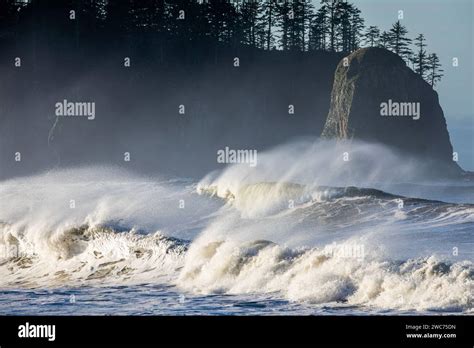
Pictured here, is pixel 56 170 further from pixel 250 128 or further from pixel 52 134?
pixel 250 128

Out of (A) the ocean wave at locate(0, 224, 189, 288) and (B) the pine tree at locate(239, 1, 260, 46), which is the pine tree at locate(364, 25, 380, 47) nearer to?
(B) the pine tree at locate(239, 1, 260, 46)

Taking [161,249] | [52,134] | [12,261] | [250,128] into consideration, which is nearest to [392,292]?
[161,249]

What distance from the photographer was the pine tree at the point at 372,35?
2921 inches

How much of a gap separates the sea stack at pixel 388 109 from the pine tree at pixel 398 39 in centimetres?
795

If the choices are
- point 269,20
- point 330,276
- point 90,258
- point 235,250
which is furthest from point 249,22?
point 330,276

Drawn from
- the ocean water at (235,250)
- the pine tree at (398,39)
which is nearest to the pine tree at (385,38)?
the pine tree at (398,39)

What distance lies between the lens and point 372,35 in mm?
74688

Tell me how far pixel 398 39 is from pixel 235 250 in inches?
2153

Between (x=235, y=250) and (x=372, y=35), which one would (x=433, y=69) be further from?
(x=235, y=250)

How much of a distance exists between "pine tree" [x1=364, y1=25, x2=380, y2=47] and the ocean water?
40.6m

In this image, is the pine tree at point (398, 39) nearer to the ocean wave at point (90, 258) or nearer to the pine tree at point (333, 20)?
the pine tree at point (333, 20)

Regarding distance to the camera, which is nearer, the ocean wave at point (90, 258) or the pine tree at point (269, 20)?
the ocean wave at point (90, 258)

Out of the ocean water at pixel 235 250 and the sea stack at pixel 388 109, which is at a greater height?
the sea stack at pixel 388 109

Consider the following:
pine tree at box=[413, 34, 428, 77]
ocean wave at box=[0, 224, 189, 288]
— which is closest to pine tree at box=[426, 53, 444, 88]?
pine tree at box=[413, 34, 428, 77]
